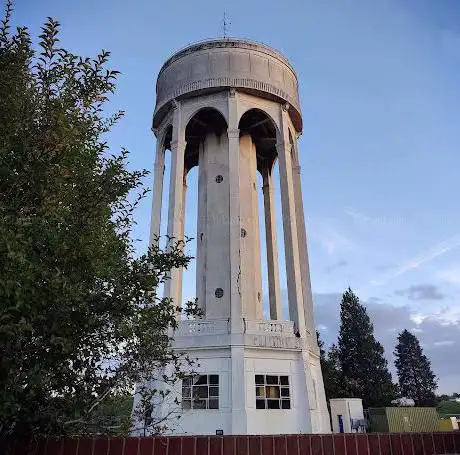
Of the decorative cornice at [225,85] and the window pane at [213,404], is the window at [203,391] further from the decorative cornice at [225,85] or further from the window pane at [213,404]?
the decorative cornice at [225,85]

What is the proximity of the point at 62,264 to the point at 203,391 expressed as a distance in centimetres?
1432

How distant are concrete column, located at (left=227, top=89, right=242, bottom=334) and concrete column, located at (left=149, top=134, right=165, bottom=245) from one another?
165 inches

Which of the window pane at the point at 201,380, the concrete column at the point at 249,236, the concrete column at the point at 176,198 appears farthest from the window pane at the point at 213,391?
the concrete column at the point at 176,198

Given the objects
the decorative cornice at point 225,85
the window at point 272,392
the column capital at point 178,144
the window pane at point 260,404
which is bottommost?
the window pane at point 260,404

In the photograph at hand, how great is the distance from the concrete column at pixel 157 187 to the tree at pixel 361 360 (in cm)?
3546

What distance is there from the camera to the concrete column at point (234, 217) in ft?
66.3

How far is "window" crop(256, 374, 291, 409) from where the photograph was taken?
62.6 feet

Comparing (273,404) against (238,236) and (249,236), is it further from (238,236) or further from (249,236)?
(249,236)

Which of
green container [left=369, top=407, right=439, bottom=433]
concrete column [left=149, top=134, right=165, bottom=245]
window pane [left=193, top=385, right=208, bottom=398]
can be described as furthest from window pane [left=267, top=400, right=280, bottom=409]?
green container [left=369, top=407, right=439, bottom=433]

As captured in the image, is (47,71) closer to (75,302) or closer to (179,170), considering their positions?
(75,302)

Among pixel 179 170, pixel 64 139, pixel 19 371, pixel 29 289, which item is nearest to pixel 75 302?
pixel 29 289

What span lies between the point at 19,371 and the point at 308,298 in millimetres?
19538

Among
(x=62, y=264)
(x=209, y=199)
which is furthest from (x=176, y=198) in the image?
(x=62, y=264)

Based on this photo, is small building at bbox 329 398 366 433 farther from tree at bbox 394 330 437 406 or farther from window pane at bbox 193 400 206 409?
tree at bbox 394 330 437 406
